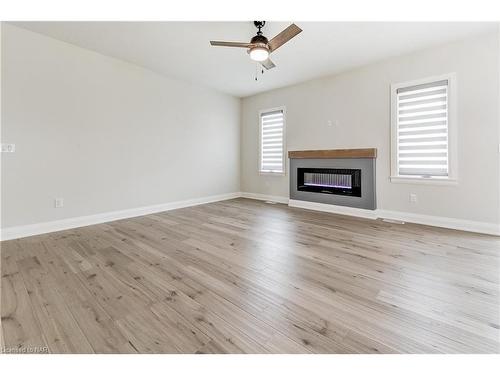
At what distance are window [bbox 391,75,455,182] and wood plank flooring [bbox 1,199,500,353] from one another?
108cm

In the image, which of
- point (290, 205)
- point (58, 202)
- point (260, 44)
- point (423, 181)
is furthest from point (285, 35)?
point (58, 202)

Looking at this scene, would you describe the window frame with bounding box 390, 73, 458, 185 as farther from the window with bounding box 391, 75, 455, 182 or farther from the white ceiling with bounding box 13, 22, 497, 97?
the white ceiling with bounding box 13, 22, 497, 97

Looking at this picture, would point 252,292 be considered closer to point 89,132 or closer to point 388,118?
point 89,132

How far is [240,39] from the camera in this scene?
10.5ft

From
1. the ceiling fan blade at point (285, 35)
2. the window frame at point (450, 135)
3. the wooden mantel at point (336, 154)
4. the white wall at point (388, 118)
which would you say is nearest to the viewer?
the ceiling fan blade at point (285, 35)

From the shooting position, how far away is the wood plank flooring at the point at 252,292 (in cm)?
124

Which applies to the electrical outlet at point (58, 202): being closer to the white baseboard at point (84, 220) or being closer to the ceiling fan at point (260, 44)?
the white baseboard at point (84, 220)

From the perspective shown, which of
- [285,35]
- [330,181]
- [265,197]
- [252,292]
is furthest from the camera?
[265,197]

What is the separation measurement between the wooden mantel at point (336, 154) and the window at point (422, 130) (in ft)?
1.24

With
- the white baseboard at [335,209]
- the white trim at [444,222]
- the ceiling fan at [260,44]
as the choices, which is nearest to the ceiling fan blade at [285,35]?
the ceiling fan at [260,44]

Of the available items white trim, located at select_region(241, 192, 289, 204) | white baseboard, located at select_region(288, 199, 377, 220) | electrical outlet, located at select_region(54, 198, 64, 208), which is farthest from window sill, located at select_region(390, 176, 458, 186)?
electrical outlet, located at select_region(54, 198, 64, 208)

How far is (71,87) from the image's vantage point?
3379mm

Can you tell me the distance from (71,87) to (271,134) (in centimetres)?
396

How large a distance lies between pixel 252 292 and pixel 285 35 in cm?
267
